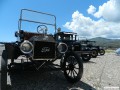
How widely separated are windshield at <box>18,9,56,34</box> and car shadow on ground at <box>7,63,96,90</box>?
1.64 meters

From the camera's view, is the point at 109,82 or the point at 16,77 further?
the point at 16,77

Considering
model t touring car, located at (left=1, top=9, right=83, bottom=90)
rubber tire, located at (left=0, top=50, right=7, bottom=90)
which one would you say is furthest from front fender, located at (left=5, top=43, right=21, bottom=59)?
rubber tire, located at (left=0, top=50, right=7, bottom=90)

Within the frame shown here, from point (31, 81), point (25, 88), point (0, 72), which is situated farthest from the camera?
point (31, 81)

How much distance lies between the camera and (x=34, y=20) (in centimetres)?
803

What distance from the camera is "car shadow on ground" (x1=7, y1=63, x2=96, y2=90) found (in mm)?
Answer: 6133

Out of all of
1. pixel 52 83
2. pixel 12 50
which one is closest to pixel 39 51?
pixel 12 50

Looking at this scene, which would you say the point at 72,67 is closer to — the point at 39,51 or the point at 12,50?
the point at 39,51

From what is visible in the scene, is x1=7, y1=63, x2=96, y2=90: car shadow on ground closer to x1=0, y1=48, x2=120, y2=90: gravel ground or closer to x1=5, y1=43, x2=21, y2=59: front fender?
x1=0, y1=48, x2=120, y2=90: gravel ground

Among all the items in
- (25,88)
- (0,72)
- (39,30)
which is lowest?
(25,88)

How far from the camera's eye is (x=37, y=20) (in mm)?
8086

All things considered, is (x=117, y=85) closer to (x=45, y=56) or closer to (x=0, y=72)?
(x=45, y=56)

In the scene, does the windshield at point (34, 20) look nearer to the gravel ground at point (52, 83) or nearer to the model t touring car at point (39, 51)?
the model t touring car at point (39, 51)

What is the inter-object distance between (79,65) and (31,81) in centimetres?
170

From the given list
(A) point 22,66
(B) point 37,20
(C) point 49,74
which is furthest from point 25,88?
(B) point 37,20
